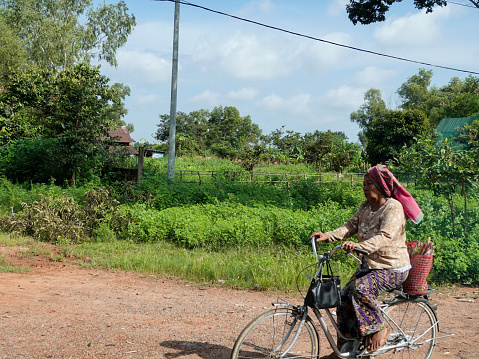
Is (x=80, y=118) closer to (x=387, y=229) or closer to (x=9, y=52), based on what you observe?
(x=387, y=229)

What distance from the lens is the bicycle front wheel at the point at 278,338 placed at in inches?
135

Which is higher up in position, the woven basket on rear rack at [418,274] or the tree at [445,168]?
the tree at [445,168]

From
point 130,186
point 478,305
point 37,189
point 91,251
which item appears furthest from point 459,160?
point 37,189

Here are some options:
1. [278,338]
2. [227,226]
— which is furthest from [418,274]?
[227,226]

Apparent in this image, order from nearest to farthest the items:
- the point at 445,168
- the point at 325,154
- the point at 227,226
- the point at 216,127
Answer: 1. the point at 445,168
2. the point at 227,226
3. the point at 325,154
4. the point at 216,127

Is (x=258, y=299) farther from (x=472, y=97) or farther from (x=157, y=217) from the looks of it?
(x=472, y=97)

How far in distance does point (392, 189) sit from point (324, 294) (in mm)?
1020

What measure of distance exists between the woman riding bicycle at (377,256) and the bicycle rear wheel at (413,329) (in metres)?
0.26

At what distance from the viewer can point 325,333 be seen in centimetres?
Answer: 367

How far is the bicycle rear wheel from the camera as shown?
4.03m

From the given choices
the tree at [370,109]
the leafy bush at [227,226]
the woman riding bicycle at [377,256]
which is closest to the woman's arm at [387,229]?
the woman riding bicycle at [377,256]

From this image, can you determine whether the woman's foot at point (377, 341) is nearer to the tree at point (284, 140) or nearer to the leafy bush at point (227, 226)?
the leafy bush at point (227, 226)

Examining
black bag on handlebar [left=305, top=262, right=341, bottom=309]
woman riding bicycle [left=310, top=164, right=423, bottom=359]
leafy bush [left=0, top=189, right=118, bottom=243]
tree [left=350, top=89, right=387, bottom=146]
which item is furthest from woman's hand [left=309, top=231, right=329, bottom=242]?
tree [left=350, top=89, right=387, bottom=146]

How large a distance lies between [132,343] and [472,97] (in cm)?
4534
